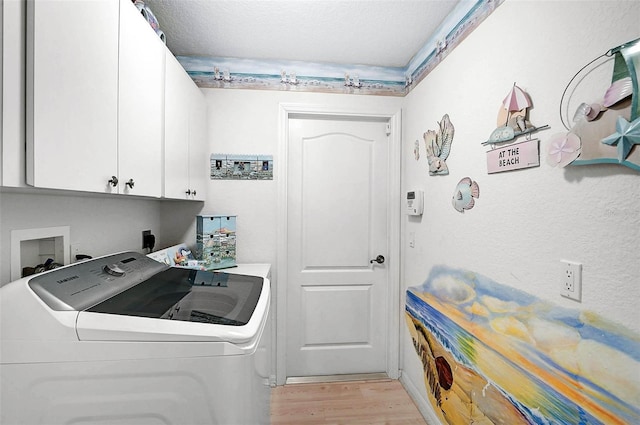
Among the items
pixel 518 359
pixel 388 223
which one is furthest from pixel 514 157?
pixel 388 223

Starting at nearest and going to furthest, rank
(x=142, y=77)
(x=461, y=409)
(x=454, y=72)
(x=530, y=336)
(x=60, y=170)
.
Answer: (x=60, y=170) < (x=530, y=336) < (x=142, y=77) < (x=461, y=409) < (x=454, y=72)

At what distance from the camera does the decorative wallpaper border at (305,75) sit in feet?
7.20

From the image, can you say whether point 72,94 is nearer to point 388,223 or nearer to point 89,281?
point 89,281

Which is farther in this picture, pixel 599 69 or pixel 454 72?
pixel 454 72

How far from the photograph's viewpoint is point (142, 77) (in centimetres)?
124

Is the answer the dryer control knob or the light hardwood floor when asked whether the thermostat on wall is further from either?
the dryer control knob

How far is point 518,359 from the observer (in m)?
1.15

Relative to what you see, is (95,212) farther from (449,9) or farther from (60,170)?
(449,9)

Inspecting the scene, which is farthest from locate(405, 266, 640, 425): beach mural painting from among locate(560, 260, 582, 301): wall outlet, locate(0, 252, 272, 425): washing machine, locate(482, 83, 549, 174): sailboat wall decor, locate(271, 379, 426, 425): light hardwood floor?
locate(0, 252, 272, 425): washing machine

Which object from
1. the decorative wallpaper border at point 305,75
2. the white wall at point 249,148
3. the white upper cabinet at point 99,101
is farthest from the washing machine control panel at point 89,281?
the decorative wallpaper border at point 305,75

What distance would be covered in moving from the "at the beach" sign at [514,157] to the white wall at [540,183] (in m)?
0.02

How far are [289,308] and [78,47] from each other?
78.7 inches

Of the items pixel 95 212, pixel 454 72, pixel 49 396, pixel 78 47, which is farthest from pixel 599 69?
pixel 95 212

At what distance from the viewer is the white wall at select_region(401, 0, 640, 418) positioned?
0.82 m
